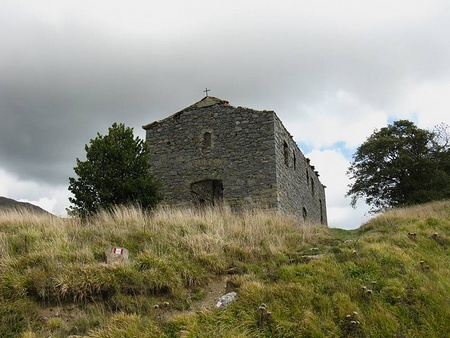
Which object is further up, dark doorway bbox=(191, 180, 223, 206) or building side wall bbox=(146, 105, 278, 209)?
building side wall bbox=(146, 105, 278, 209)

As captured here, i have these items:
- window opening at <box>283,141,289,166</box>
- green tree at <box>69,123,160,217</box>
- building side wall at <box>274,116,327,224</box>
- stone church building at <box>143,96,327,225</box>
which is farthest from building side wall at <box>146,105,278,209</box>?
green tree at <box>69,123,160,217</box>

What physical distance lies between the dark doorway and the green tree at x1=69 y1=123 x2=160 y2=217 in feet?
12.7

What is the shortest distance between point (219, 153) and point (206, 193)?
6.77ft

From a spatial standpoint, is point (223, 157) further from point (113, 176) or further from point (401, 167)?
point (401, 167)

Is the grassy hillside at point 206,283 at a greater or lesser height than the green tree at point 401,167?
lesser

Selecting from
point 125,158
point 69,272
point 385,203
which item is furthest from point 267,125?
point 385,203

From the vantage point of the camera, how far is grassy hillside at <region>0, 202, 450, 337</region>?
5.29m

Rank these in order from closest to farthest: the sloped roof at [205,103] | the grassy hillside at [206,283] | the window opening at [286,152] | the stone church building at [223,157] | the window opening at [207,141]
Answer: the grassy hillside at [206,283], the stone church building at [223,157], the window opening at [207,141], the sloped roof at [205,103], the window opening at [286,152]

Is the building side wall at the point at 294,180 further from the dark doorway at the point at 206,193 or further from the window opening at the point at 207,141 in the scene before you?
the window opening at the point at 207,141

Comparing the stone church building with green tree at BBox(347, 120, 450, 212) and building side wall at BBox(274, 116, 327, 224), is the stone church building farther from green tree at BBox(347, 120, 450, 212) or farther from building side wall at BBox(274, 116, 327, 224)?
green tree at BBox(347, 120, 450, 212)

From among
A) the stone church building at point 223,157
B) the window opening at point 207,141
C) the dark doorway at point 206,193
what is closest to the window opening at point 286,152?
the stone church building at point 223,157

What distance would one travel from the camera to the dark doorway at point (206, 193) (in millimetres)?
16094

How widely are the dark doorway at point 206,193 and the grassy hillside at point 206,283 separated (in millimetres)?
7213

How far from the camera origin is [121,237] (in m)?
7.69
